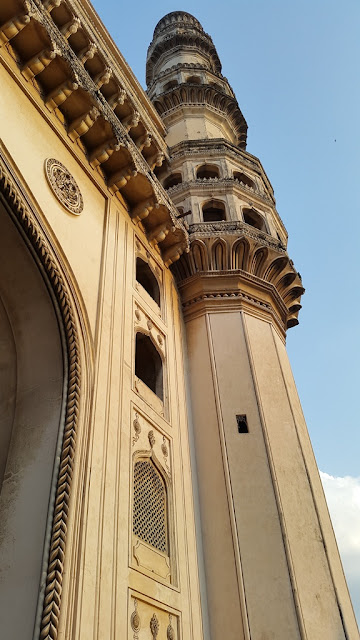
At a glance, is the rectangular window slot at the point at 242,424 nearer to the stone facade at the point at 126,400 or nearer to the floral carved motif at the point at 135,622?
the stone facade at the point at 126,400

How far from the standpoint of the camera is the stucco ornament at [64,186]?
6.25 metres

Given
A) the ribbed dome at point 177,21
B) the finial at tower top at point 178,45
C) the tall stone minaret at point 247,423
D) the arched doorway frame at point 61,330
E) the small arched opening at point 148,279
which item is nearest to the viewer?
the arched doorway frame at point 61,330

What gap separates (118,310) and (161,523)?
99.6 inches

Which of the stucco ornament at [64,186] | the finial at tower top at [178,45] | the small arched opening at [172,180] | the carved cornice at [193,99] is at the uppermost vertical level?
the finial at tower top at [178,45]

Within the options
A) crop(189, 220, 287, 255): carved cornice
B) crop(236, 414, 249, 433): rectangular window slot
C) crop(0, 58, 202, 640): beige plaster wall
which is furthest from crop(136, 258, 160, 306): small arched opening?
crop(236, 414, 249, 433): rectangular window slot

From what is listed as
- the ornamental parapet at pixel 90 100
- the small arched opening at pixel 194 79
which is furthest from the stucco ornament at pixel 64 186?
the small arched opening at pixel 194 79

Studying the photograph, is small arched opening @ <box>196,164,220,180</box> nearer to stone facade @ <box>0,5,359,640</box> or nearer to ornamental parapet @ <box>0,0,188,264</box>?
stone facade @ <box>0,5,359,640</box>

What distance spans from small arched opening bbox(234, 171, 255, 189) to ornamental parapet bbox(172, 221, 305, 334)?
2432 mm

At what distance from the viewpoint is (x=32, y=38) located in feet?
20.9

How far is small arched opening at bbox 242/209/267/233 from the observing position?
36.8 ft

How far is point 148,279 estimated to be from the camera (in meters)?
8.71

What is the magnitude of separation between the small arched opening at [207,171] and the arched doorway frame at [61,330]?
6.87m

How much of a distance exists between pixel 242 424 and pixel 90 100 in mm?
4931

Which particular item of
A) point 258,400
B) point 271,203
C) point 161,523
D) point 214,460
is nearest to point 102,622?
point 161,523
